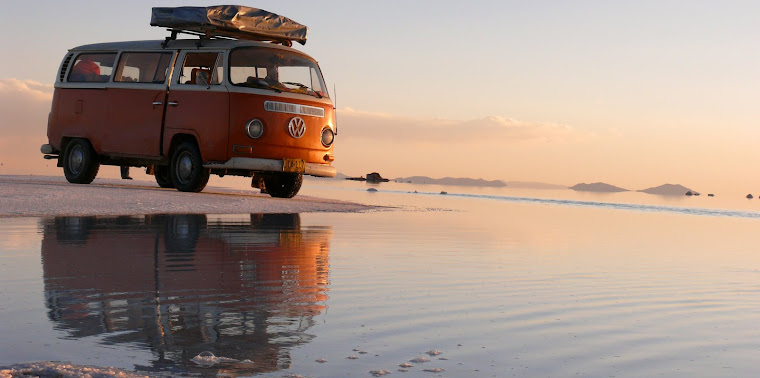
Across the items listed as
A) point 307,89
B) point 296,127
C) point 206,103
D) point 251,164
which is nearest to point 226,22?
point 206,103

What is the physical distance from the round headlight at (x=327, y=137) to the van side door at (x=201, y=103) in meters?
1.97

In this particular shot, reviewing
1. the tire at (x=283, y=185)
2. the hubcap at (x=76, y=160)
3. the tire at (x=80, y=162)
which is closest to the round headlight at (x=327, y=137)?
the tire at (x=283, y=185)

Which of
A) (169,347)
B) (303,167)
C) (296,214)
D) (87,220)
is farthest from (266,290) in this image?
(303,167)

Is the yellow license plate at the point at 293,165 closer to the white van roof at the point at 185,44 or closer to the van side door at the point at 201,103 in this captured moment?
the van side door at the point at 201,103

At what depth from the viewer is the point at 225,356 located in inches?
139

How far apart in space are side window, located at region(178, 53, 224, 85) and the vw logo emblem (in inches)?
56.7

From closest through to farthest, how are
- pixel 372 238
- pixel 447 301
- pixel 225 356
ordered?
pixel 225 356 < pixel 447 301 < pixel 372 238

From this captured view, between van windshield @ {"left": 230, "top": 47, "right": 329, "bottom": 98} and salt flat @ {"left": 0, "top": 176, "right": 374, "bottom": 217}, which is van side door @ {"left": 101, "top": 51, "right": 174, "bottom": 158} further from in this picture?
van windshield @ {"left": 230, "top": 47, "right": 329, "bottom": 98}

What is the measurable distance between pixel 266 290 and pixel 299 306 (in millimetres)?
601

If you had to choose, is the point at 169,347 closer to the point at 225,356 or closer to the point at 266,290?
the point at 225,356

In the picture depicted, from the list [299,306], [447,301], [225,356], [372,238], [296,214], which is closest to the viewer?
[225,356]

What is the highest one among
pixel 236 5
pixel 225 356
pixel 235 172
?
pixel 236 5

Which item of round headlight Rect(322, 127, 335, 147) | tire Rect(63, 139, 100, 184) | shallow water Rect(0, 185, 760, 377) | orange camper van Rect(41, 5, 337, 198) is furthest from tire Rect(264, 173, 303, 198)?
shallow water Rect(0, 185, 760, 377)

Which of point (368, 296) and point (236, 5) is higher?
point (236, 5)
